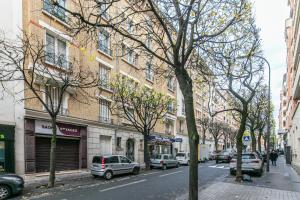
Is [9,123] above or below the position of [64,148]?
above

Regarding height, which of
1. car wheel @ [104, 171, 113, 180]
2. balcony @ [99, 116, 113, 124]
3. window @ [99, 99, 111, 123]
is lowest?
car wheel @ [104, 171, 113, 180]

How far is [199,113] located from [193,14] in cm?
5568

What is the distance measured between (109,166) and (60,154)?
4705mm

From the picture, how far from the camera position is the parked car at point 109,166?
1962 cm

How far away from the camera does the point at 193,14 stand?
9.41 metres

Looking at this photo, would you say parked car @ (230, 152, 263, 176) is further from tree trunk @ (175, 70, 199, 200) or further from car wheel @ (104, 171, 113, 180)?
tree trunk @ (175, 70, 199, 200)

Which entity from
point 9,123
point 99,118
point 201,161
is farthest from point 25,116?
point 201,161

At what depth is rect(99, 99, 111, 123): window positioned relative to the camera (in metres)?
28.0

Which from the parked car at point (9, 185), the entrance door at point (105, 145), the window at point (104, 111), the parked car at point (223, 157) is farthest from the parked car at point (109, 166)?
the parked car at point (223, 157)

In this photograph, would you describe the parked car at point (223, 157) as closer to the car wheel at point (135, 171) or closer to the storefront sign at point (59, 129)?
the car wheel at point (135, 171)

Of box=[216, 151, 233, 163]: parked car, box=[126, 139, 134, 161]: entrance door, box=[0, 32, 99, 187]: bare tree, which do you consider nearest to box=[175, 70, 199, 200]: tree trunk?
box=[0, 32, 99, 187]: bare tree

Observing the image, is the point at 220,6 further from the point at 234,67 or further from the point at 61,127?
the point at 61,127

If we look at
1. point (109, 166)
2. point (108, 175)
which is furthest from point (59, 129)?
point (108, 175)

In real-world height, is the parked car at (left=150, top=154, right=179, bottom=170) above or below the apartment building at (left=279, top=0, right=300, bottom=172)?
below
